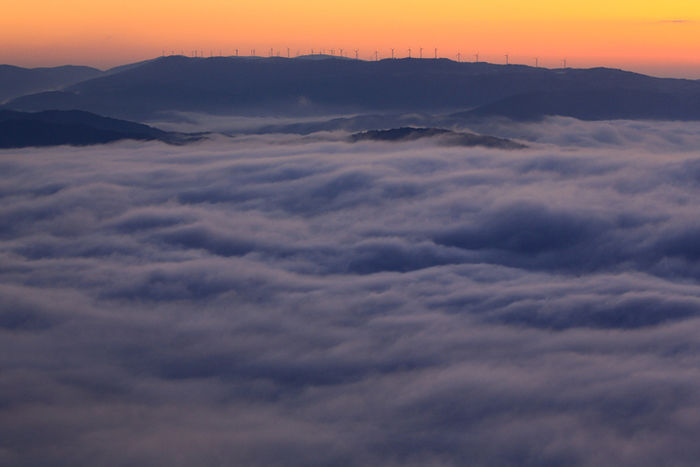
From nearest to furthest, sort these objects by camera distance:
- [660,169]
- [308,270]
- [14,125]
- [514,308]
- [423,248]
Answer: [514,308], [308,270], [423,248], [660,169], [14,125]

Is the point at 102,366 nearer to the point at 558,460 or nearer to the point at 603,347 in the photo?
the point at 558,460

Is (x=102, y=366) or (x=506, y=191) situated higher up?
(x=506, y=191)

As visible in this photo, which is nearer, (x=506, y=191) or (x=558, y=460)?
(x=558, y=460)

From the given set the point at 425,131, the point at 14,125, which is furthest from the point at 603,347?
the point at 14,125

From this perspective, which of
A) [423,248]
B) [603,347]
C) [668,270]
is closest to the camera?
[603,347]

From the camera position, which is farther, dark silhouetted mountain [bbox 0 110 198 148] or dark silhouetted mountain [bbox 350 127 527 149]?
dark silhouetted mountain [bbox 0 110 198 148]

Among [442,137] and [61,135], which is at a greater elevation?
[442,137]

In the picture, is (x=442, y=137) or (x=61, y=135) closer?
(x=442, y=137)

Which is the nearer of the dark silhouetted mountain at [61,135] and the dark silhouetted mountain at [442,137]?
the dark silhouetted mountain at [442,137]
